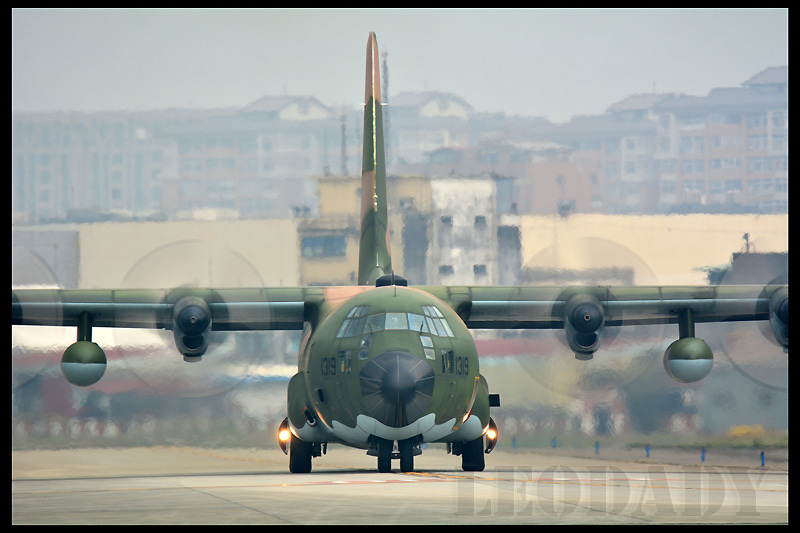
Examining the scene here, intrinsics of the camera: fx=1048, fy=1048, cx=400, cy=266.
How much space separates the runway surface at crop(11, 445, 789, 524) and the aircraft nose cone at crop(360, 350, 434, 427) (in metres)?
1.27

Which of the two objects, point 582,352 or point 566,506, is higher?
point 582,352

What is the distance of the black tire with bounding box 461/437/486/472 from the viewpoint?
21.8 metres

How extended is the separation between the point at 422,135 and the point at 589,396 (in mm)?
13056

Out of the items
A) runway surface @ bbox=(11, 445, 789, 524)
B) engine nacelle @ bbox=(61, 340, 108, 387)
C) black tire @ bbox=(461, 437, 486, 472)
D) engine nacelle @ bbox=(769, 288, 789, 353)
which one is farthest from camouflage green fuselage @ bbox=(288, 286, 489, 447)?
engine nacelle @ bbox=(769, 288, 789, 353)

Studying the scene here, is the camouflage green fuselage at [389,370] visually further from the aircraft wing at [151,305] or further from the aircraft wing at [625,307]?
the aircraft wing at [625,307]

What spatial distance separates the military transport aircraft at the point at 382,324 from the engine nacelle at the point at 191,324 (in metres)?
0.03

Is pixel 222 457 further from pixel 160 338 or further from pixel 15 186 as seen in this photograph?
pixel 15 186

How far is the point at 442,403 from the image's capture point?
56.7 feet

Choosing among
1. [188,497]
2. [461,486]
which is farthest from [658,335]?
[188,497]

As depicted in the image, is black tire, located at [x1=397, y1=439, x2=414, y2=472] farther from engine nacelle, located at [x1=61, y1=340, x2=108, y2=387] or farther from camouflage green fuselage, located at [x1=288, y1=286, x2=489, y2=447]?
engine nacelle, located at [x1=61, y1=340, x2=108, y2=387]

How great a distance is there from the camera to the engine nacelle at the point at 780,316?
2119cm

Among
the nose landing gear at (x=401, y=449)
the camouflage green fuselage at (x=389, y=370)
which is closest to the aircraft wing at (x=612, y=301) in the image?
the camouflage green fuselage at (x=389, y=370)

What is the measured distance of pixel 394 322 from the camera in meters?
Answer: 17.4
